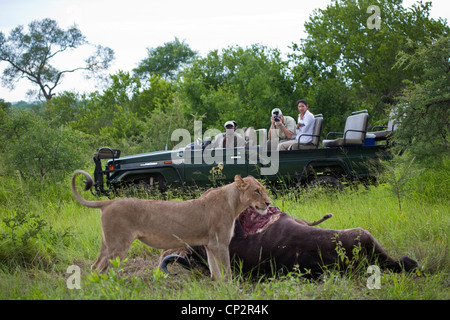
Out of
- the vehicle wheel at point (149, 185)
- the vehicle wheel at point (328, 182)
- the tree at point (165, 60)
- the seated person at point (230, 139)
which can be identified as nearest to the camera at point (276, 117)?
the seated person at point (230, 139)

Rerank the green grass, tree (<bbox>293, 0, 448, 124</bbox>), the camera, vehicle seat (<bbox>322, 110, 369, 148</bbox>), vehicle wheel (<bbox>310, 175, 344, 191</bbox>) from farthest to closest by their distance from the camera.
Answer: tree (<bbox>293, 0, 448, 124</bbox>)
the camera
vehicle seat (<bbox>322, 110, 369, 148</bbox>)
vehicle wheel (<bbox>310, 175, 344, 191</bbox>)
the green grass

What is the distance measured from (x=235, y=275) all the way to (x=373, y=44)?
80.1ft

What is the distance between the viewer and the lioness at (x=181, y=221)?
3633mm

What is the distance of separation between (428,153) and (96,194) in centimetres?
555

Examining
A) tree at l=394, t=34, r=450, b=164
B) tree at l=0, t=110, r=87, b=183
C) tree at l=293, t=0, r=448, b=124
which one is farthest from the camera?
tree at l=293, t=0, r=448, b=124

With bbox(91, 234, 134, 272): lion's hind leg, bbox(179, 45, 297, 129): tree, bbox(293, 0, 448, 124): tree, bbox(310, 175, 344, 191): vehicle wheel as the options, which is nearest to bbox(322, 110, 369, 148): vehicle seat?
bbox(310, 175, 344, 191): vehicle wheel

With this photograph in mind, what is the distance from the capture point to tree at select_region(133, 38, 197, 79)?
47656mm

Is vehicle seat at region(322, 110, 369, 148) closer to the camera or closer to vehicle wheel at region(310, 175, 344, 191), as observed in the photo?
vehicle wheel at region(310, 175, 344, 191)

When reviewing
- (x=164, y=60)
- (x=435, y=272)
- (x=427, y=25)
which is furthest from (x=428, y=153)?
(x=164, y=60)

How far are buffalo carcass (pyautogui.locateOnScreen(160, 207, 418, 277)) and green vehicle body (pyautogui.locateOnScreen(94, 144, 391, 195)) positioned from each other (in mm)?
4062

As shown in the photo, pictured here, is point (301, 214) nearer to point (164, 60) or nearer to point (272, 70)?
point (272, 70)

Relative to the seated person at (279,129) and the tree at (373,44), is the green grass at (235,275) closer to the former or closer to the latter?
the seated person at (279,129)

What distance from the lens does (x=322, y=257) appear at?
3.88 m

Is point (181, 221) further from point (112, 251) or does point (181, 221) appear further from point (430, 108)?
point (430, 108)
